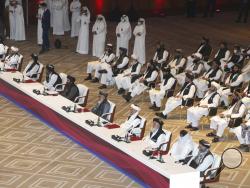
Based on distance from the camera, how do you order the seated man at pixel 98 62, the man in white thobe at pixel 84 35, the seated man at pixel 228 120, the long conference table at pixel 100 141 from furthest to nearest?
1. the man in white thobe at pixel 84 35
2. the seated man at pixel 98 62
3. the seated man at pixel 228 120
4. the long conference table at pixel 100 141

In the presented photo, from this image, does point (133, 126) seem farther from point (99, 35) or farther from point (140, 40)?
point (99, 35)

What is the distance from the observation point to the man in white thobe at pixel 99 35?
20328mm

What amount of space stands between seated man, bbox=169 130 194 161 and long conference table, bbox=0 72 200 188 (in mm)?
532

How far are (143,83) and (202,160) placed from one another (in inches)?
206

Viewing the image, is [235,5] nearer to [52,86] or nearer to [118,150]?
[52,86]

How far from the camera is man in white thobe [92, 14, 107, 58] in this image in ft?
66.7

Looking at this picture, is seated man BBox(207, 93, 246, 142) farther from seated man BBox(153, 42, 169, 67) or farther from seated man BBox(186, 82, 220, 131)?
seated man BBox(153, 42, 169, 67)

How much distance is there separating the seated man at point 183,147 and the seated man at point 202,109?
2.59 m

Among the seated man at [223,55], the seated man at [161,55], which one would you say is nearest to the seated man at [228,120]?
the seated man at [223,55]

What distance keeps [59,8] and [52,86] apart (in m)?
8.57

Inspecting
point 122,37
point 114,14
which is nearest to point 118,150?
point 122,37

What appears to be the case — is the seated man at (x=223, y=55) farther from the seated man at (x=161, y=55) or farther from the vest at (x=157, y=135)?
the vest at (x=157, y=135)

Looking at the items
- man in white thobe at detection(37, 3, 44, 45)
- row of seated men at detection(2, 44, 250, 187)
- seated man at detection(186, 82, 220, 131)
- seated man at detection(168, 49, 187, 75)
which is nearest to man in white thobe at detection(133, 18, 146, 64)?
seated man at detection(168, 49, 187, 75)

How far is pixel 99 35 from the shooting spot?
67.4ft
